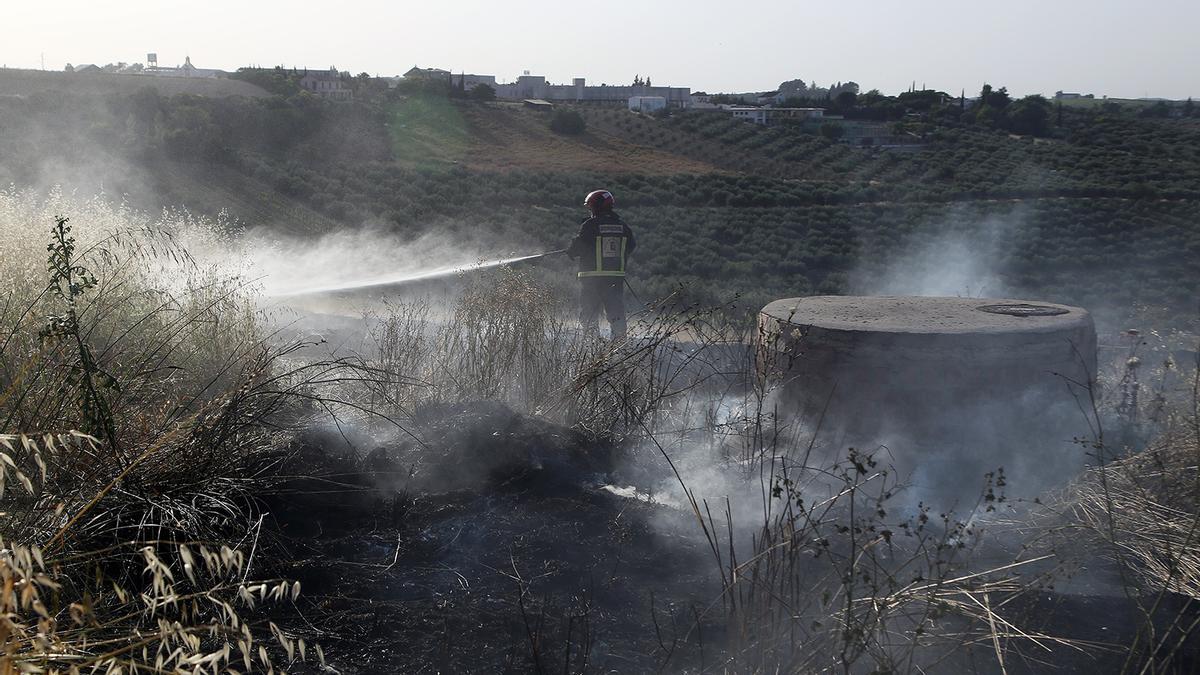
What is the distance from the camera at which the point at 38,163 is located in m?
23.3

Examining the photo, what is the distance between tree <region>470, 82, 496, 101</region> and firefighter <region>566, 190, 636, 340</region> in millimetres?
44704

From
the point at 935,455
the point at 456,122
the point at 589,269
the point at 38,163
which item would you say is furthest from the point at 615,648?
the point at 456,122

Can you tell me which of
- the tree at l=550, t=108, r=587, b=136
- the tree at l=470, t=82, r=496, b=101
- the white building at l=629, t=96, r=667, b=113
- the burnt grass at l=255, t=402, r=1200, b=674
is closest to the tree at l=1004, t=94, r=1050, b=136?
the white building at l=629, t=96, r=667, b=113

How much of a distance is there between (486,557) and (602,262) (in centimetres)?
516

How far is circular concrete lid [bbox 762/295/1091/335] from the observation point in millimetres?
6223

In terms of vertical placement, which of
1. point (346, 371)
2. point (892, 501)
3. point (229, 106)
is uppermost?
point (229, 106)

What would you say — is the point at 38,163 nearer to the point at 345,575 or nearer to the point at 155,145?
the point at 155,145

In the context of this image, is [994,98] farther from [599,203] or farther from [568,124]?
[599,203]

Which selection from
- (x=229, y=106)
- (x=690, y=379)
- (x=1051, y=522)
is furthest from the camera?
(x=229, y=106)

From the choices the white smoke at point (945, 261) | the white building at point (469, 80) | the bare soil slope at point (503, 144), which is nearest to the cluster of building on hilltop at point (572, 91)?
the white building at point (469, 80)

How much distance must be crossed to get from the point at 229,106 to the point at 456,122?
13.5 metres

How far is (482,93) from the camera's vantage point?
53.1 meters

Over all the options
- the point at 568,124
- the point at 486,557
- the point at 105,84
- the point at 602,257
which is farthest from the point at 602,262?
the point at 568,124

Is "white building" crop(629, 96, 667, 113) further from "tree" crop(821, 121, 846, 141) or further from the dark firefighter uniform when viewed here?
the dark firefighter uniform
